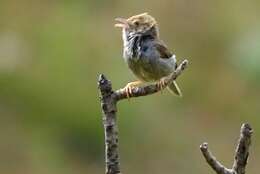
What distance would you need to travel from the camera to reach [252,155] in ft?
22.9

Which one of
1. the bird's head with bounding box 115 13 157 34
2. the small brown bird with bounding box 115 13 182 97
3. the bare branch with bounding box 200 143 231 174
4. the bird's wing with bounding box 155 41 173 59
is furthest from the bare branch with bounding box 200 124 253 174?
the bird's head with bounding box 115 13 157 34

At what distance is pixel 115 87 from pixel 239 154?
17.8ft

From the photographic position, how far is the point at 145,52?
10.8ft

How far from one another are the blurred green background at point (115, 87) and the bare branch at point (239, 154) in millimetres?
4912

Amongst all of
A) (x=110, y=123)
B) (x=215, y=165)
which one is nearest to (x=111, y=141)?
(x=110, y=123)

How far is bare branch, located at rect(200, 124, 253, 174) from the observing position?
6.01 ft

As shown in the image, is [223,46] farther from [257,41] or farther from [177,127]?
[177,127]

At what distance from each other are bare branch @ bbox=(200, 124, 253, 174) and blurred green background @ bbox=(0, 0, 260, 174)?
16.1 feet

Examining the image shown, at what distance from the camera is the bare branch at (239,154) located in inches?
72.1

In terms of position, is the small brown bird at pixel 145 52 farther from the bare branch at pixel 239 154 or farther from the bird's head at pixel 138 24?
the bare branch at pixel 239 154

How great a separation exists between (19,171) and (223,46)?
2.42 meters

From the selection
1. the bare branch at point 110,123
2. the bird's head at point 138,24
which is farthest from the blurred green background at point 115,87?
the bare branch at point 110,123

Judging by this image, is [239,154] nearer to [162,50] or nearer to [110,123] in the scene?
[110,123]

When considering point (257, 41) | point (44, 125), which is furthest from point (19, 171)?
point (257, 41)
